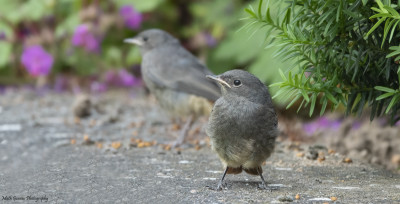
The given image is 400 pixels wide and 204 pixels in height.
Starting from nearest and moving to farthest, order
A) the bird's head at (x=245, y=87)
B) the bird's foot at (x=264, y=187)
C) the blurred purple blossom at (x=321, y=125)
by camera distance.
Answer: the bird's foot at (x=264, y=187) < the bird's head at (x=245, y=87) < the blurred purple blossom at (x=321, y=125)

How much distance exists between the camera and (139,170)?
4.41 meters

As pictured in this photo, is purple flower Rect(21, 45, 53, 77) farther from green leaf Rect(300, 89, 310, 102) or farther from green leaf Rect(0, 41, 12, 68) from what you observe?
green leaf Rect(300, 89, 310, 102)

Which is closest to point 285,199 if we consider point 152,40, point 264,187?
point 264,187

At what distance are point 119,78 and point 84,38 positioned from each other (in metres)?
0.75

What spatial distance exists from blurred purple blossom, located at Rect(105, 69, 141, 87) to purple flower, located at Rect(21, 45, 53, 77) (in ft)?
2.58

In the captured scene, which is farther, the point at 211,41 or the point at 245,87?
the point at 211,41

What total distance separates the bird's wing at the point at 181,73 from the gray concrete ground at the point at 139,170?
482 millimetres

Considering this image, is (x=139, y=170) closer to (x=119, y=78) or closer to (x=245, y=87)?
(x=245, y=87)

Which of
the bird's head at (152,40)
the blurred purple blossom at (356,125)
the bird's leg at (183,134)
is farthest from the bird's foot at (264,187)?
the bird's head at (152,40)

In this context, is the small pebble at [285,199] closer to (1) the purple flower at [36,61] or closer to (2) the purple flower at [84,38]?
(2) the purple flower at [84,38]

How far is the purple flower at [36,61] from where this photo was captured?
26.0 ft

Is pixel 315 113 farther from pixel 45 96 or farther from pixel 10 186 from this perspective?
pixel 10 186

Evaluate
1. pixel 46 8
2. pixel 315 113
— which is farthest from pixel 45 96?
pixel 315 113

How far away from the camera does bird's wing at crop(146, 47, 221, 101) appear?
602 cm
